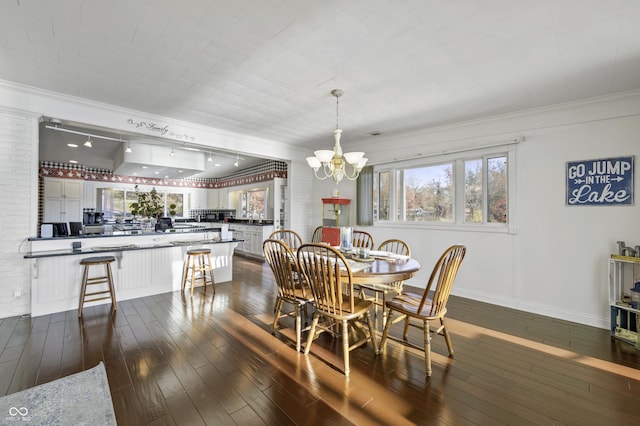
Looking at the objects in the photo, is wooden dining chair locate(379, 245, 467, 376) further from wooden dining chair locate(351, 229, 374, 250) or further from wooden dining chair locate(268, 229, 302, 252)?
wooden dining chair locate(268, 229, 302, 252)

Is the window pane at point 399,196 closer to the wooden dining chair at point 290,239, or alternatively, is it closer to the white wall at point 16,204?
the wooden dining chair at point 290,239

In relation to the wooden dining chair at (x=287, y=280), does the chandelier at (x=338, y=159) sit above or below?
above

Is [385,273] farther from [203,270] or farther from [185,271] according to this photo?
[185,271]

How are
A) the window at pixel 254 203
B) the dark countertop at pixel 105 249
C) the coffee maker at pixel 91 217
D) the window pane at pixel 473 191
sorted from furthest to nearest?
the window at pixel 254 203, the coffee maker at pixel 91 217, the window pane at pixel 473 191, the dark countertop at pixel 105 249

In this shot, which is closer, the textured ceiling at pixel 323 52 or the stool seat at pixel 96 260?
the textured ceiling at pixel 323 52

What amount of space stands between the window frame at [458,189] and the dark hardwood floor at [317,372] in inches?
53.9

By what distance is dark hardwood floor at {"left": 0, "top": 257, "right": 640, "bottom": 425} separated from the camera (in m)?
1.75

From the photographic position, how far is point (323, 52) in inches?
94.3

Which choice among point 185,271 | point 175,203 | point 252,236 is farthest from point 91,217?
point 185,271

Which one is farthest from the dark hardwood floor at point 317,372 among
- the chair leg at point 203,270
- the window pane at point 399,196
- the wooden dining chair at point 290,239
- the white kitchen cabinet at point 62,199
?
the white kitchen cabinet at point 62,199

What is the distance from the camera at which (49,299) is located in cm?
331

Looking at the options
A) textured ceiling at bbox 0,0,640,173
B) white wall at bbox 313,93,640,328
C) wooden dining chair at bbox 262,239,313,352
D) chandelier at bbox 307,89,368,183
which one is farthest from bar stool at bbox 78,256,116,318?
white wall at bbox 313,93,640,328

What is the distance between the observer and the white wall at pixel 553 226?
313 cm

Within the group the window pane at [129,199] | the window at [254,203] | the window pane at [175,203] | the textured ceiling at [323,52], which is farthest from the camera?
the window pane at [175,203]
